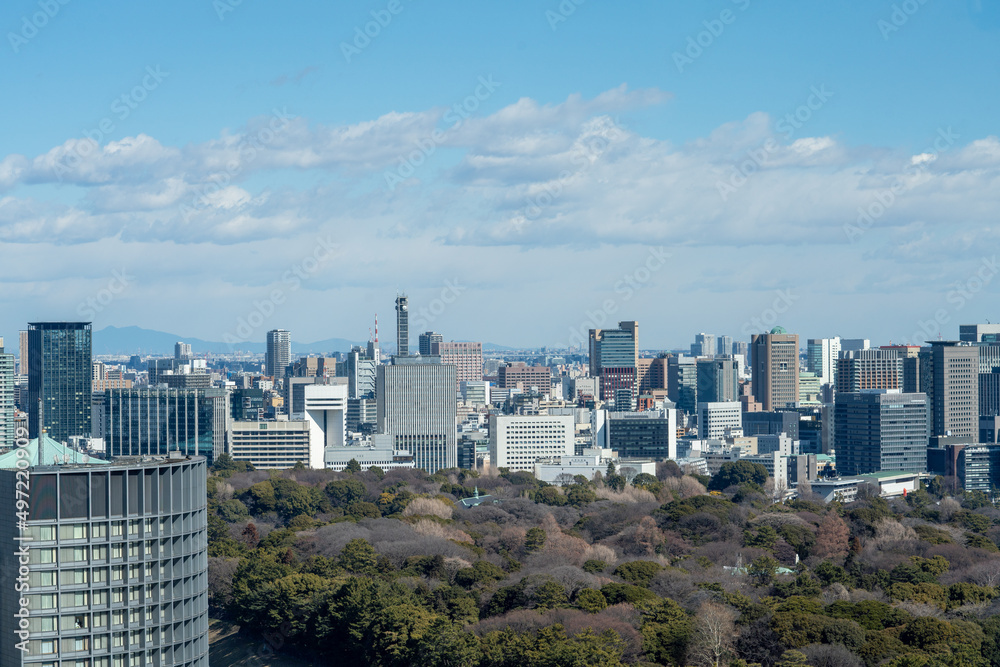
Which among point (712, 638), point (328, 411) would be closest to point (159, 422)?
point (328, 411)

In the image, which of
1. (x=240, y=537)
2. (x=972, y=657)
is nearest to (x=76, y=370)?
(x=240, y=537)

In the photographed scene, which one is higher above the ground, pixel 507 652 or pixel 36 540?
pixel 36 540

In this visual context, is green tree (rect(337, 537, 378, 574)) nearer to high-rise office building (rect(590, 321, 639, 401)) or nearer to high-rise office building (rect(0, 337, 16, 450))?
high-rise office building (rect(0, 337, 16, 450))

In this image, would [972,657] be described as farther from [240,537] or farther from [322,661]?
[240,537]

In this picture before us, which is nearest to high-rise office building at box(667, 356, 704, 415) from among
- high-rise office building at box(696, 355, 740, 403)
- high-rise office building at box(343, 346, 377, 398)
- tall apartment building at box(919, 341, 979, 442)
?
high-rise office building at box(696, 355, 740, 403)

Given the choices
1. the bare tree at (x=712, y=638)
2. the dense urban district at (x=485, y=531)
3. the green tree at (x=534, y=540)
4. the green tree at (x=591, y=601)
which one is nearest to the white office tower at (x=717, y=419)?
the dense urban district at (x=485, y=531)

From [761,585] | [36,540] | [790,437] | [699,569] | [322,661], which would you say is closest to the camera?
[36,540]

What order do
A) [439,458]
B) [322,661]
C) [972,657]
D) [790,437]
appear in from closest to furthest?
[972,657] → [322,661] → [439,458] → [790,437]
